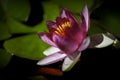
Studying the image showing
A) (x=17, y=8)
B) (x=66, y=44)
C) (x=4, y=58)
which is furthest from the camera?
(x=17, y=8)

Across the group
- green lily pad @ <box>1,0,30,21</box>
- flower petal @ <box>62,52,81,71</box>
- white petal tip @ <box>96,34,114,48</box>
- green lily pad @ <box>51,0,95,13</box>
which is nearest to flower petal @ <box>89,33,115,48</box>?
white petal tip @ <box>96,34,114,48</box>

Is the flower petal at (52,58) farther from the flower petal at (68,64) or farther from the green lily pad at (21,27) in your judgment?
the green lily pad at (21,27)

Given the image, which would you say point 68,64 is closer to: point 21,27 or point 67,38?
point 67,38

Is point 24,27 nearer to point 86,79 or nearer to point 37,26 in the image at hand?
point 37,26

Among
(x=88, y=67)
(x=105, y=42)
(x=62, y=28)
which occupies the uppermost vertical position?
(x=62, y=28)

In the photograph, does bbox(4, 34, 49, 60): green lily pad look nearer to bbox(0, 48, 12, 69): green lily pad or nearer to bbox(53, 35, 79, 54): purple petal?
bbox(0, 48, 12, 69): green lily pad

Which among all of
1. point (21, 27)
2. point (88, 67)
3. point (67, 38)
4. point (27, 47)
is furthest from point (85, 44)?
point (21, 27)
